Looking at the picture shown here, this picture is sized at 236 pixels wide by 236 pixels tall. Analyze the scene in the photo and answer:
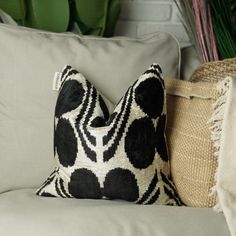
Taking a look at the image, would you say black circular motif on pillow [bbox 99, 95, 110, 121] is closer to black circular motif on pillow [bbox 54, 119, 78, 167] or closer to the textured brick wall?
black circular motif on pillow [bbox 54, 119, 78, 167]

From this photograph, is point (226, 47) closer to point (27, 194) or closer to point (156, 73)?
point (156, 73)

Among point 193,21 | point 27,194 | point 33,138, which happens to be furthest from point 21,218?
point 193,21

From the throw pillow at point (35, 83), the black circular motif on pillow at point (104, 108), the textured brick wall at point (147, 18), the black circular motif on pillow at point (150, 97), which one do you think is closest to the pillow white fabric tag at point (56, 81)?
the throw pillow at point (35, 83)

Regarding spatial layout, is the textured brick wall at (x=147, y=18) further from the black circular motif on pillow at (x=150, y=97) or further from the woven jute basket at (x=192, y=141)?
the black circular motif on pillow at (x=150, y=97)

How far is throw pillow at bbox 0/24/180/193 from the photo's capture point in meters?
1.51

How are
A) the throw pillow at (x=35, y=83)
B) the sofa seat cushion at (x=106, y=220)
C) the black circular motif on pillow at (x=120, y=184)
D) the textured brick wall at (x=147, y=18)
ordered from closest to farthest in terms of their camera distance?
the sofa seat cushion at (x=106, y=220) → the black circular motif on pillow at (x=120, y=184) → the throw pillow at (x=35, y=83) → the textured brick wall at (x=147, y=18)

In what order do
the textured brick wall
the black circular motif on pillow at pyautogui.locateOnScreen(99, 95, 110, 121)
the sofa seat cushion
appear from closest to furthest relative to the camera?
the sofa seat cushion → the black circular motif on pillow at pyautogui.locateOnScreen(99, 95, 110, 121) → the textured brick wall

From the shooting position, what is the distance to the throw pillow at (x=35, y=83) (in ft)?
4.95

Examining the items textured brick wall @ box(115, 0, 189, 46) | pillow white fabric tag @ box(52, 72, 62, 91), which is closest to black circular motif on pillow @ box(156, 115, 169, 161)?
pillow white fabric tag @ box(52, 72, 62, 91)

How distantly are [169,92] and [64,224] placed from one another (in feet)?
1.83

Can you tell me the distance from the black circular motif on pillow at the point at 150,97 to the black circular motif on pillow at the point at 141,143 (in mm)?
28

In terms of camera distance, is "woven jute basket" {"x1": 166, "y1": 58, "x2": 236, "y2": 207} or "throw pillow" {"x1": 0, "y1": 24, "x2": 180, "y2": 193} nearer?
"woven jute basket" {"x1": 166, "y1": 58, "x2": 236, "y2": 207}

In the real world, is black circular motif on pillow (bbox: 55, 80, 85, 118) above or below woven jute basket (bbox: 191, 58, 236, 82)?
below

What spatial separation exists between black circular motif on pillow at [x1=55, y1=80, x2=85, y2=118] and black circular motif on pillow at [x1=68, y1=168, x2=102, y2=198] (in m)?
0.17
